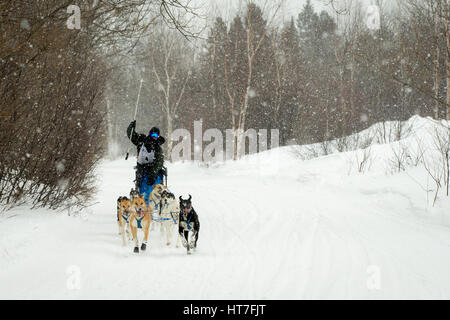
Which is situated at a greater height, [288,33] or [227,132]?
[288,33]

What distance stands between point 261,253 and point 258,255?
0.11m

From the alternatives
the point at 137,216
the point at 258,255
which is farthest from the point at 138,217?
the point at 258,255

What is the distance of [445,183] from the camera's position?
7.56 m

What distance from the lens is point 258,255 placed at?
538cm

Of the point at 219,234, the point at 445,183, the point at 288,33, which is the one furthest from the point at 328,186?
the point at 288,33

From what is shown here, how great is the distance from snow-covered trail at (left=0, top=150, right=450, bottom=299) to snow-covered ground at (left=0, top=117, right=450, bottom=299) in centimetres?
2

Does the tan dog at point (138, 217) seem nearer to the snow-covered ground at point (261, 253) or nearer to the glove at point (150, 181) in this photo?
the snow-covered ground at point (261, 253)

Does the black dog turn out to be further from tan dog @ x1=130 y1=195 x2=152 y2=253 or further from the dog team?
tan dog @ x1=130 y1=195 x2=152 y2=253

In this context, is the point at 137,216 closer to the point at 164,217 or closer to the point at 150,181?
the point at 164,217

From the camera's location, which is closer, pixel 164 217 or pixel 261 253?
pixel 261 253
